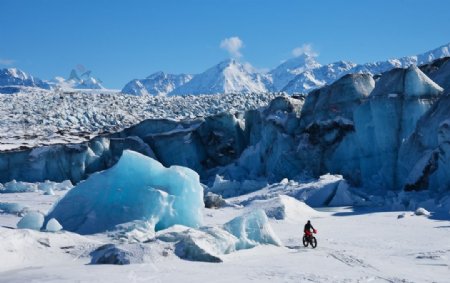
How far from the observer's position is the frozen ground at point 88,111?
2773 inches

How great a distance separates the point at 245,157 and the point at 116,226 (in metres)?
24.3

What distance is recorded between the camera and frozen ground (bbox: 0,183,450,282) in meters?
9.95

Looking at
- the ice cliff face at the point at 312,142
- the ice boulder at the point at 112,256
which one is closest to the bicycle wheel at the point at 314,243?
the ice boulder at the point at 112,256

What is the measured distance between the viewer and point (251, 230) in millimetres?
13672

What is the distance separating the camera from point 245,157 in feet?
129

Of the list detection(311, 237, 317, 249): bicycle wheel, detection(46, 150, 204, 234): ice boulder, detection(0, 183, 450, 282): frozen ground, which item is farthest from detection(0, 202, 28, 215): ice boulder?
detection(311, 237, 317, 249): bicycle wheel

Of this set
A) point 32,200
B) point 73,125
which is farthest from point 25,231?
point 73,125

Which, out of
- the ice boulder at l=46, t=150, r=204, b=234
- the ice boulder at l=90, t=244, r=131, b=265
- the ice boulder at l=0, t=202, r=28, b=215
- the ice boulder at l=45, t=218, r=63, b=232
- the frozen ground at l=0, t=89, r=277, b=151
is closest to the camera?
the ice boulder at l=90, t=244, r=131, b=265

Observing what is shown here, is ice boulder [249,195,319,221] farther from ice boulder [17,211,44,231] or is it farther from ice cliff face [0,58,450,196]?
ice boulder [17,211,44,231]

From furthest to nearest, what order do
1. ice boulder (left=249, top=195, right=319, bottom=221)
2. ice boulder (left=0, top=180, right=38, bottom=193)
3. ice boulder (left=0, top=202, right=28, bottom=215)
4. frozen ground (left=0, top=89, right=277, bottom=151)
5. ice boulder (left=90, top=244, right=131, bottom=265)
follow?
1. frozen ground (left=0, top=89, right=277, bottom=151)
2. ice boulder (left=0, top=180, right=38, bottom=193)
3. ice boulder (left=0, top=202, right=28, bottom=215)
4. ice boulder (left=249, top=195, right=319, bottom=221)
5. ice boulder (left=90, top=244, right=131, bottom=265)

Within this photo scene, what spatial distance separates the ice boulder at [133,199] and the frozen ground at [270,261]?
1211mm

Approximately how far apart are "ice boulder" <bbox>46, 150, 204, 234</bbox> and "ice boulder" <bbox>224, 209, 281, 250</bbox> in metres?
3.36

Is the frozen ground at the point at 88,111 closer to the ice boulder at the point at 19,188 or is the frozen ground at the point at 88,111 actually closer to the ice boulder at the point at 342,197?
the ice boulder at the point at 19,188

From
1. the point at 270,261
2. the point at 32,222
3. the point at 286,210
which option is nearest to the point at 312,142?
the point at 286,210
